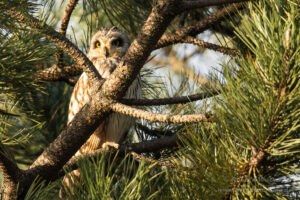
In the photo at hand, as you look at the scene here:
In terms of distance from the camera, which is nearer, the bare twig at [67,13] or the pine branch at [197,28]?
the bare twig at [67,13]

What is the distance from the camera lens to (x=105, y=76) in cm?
271

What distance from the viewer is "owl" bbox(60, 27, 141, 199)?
2.64 metres

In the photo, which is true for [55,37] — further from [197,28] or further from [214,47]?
[197,28]

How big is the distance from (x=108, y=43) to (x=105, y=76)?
16.1 inches

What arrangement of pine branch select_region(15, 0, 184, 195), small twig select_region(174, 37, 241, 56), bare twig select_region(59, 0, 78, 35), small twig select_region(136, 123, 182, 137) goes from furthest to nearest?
small twig select_region(136, 123, 182, 137)
bare twig select_region(59, 0, 78, 35)
small twig select_region(174, 37, 241, 56)
pine branch select_region(15, 0, 184, 195)

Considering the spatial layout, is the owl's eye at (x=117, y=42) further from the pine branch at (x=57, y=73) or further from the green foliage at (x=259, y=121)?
the green foliage at (x=259, y=121)

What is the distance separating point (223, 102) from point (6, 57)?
2.50ft

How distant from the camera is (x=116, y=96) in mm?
1439

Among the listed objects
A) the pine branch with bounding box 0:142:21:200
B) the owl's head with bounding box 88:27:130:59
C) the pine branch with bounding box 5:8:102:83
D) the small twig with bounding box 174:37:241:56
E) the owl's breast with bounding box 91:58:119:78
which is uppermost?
the owl's head with bounding box 88:27:130:59

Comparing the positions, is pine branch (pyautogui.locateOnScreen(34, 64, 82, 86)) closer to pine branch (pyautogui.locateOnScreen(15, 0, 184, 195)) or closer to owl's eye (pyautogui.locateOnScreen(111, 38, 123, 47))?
pine branch (pyautogui.locateOnScreen(15, 0, 184, 195))

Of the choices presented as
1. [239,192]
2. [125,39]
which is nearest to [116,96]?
[239,192]

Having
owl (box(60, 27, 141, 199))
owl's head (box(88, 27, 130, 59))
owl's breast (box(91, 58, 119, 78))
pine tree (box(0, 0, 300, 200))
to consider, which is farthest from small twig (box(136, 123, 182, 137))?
owl's head (box(88, 27, 130, 59))

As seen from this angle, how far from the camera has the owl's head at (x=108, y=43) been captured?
301cm

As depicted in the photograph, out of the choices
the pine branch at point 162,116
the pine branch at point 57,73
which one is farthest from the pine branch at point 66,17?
the pine branch at point 162,116
